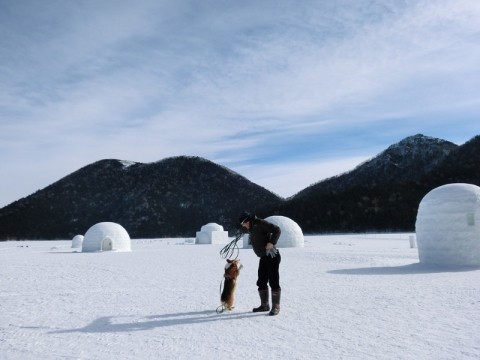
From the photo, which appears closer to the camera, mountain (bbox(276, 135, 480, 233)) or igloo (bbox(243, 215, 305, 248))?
igloo (bbox(243, 215, 305, 248))

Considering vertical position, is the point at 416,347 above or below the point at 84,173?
below

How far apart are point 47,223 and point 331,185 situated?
7079 cm

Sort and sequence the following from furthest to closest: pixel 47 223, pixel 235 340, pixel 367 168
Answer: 1. pixel 367 168
2. pixel 47 223
3. pixel 235 340

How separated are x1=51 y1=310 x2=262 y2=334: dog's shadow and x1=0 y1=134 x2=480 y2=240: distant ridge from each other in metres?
55.3

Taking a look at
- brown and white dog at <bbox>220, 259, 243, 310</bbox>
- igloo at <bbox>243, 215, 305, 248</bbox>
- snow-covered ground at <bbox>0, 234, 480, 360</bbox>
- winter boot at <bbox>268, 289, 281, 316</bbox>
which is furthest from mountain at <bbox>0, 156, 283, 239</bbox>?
winter boot at <bbox>268, 289, 281, 316</bbox>

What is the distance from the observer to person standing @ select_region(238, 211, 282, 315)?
6.77 meters

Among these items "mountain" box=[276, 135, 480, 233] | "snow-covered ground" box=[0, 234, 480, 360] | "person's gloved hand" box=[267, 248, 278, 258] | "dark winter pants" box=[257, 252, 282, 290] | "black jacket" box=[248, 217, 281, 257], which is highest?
"mountain" box=[276, 135, 480, 233]

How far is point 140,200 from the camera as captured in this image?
4614 inches

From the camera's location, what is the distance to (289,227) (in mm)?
26188

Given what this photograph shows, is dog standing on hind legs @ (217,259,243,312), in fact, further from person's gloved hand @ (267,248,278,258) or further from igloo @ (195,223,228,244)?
igloo @ (195,223,228,244)

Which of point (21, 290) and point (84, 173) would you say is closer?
point (21, 290)

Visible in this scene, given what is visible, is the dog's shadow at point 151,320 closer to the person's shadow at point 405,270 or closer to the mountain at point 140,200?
the person's shadow at point 405,270

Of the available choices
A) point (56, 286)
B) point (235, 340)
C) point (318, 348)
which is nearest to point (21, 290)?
point (56, 286)

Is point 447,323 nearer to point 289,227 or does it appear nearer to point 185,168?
point 289,227
